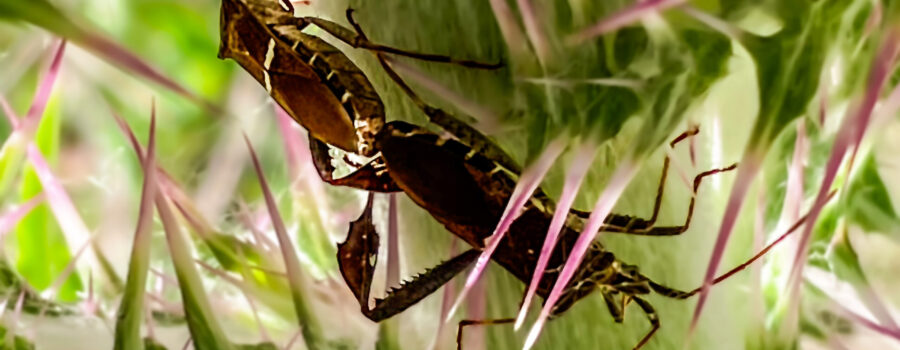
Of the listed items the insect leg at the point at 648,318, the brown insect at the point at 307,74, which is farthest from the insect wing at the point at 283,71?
the insect leg at the point at 648,318

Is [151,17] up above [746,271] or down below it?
above

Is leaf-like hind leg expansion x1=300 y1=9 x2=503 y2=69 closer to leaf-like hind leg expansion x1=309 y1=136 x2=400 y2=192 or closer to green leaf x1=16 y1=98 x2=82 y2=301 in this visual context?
leaf-like hind leg expansion x1=309 y1=136 x2=400 y2=192

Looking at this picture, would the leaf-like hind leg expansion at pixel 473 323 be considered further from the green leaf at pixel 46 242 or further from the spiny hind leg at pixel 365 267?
the green leaf at pixel 46 242

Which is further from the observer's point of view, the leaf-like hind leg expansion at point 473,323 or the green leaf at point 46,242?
the green leaf at point 46,242

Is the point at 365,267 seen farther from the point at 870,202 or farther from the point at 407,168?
the point at 870,202

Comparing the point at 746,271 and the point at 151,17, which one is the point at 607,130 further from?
the point at 151,17

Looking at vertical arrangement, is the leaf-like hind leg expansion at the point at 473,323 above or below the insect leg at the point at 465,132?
below

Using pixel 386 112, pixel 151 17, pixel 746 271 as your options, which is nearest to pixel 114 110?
pixel 151 17
